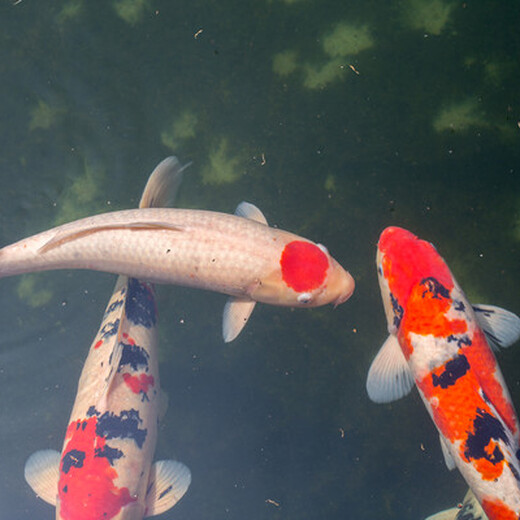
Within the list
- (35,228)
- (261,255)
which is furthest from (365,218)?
(35,228)

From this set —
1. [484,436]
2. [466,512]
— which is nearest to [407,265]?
[484,436]

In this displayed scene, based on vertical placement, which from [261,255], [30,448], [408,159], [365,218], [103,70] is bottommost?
[30,448]

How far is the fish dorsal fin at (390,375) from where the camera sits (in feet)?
9.40

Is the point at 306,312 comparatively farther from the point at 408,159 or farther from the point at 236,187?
the point at 408,159

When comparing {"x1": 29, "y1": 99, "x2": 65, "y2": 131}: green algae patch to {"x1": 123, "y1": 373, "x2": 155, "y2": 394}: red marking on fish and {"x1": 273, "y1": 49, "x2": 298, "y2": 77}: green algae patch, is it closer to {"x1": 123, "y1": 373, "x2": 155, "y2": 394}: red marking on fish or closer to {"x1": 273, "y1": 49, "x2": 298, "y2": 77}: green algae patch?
{"x1": 273, "y1": 49, "x2": 298, "y2": 77}: green algae patch

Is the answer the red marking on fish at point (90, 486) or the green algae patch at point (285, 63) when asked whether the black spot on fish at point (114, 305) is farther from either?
the green algae patch at point (285, 63)

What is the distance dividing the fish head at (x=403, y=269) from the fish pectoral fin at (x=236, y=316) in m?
0.86

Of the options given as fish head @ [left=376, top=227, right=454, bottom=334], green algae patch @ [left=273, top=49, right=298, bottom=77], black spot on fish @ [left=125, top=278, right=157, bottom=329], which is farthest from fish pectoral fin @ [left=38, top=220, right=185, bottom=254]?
green algae patch @ [left=273, top=49, right=298, bottom=77]

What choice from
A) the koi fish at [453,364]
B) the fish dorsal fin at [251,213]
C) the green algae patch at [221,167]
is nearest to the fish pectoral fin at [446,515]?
the koi fish at [453,364]

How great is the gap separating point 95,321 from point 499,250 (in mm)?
3229

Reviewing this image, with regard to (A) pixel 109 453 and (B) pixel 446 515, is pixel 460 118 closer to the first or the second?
(B) pixel 446 515

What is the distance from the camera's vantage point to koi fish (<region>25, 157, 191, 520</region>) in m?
2.84

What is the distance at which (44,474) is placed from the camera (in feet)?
11.2

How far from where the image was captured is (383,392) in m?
2.92
